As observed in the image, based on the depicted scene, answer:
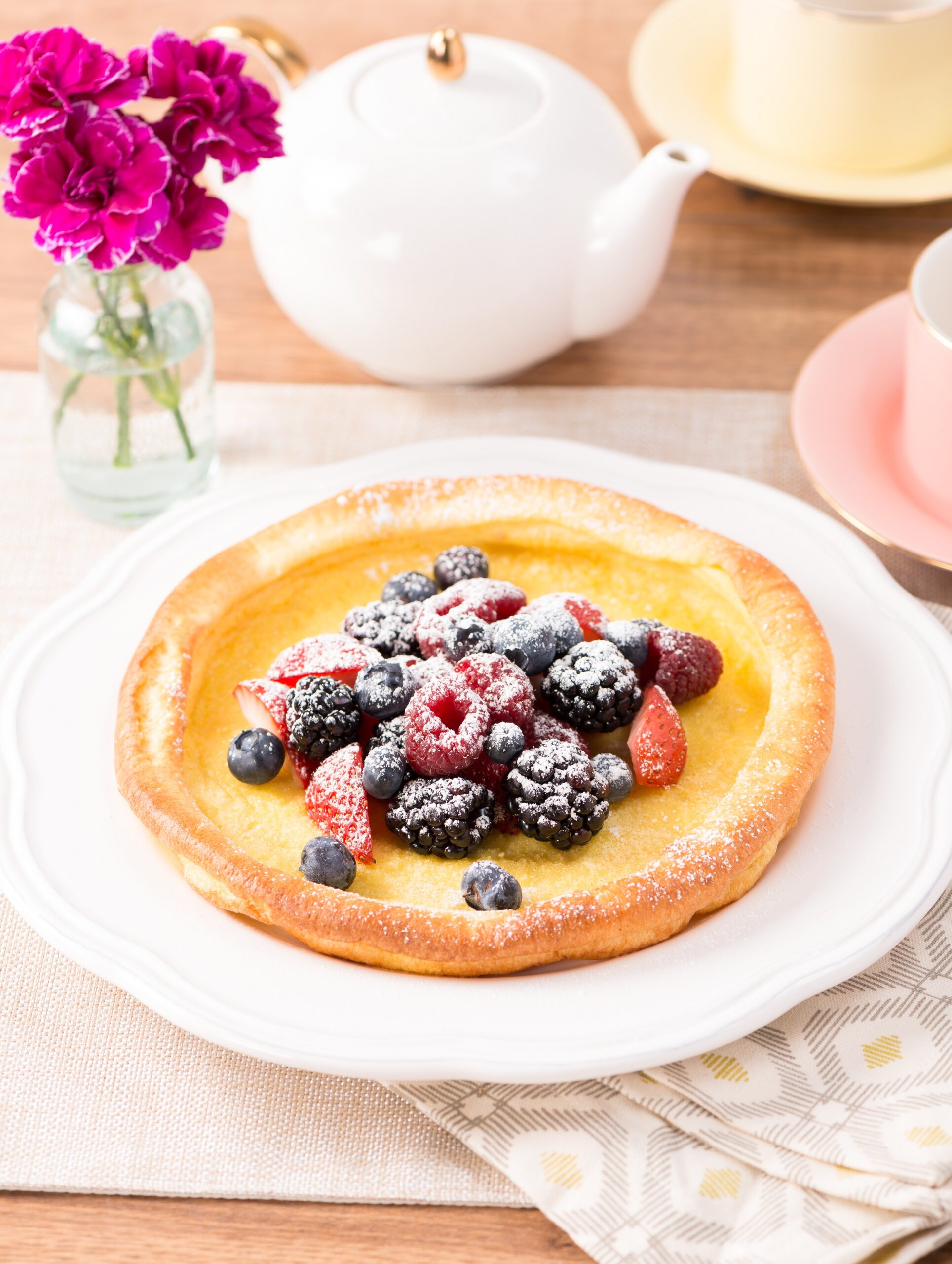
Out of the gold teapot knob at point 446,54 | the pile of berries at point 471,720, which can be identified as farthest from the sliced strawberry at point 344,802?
the gold teapot knob at point 446,54

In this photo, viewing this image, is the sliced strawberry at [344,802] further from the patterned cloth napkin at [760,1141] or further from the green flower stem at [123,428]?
the green flower stem at [123,428]

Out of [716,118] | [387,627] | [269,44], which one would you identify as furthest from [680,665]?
[716,118]

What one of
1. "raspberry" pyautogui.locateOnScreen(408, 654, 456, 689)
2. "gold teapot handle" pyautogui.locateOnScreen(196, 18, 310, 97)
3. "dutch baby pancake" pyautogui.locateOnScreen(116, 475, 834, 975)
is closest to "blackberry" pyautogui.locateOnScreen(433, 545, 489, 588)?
"dutch baby pancake" pyautogui.locateOnScreen(116, 475, 834, 975)

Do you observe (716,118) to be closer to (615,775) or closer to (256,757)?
(615,775)

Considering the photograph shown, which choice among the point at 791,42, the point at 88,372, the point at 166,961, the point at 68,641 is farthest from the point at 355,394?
the point at 166,961

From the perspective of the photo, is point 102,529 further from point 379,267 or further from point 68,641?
point 379,267

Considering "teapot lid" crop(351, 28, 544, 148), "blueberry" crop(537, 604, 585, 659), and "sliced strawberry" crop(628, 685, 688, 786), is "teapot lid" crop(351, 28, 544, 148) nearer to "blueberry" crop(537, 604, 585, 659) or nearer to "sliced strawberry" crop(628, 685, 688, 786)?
"blueberry" crop(537, 604, 585, 659)
